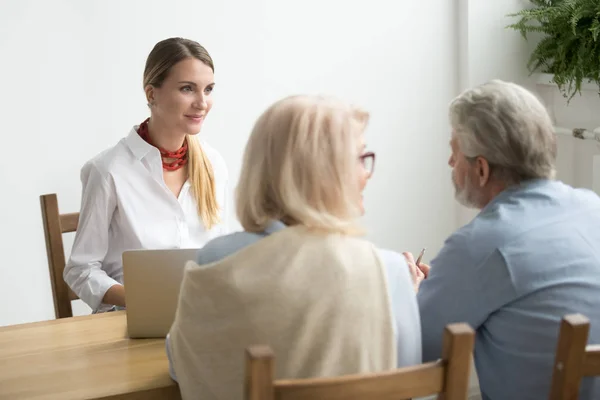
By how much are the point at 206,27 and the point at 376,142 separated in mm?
944

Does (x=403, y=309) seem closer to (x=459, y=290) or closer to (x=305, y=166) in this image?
(x=459, y=290)

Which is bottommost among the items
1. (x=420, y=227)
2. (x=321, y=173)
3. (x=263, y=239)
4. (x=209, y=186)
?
(x=420, y=227)

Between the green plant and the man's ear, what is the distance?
1.59 meters

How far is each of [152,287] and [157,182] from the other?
767 mm

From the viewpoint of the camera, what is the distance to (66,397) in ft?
5.20

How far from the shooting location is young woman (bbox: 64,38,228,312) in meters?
2.55

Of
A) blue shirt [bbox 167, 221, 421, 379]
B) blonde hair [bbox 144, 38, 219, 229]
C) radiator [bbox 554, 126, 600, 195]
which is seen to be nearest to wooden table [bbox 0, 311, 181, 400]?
blue shirt [bbox 167, 221, 421, 379]

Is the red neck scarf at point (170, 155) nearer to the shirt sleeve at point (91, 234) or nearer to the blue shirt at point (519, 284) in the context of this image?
the shirt sleeve at point (91, 234)

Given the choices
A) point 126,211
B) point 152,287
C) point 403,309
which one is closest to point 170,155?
point 126,211

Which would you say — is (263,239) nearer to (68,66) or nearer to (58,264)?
(58,264)

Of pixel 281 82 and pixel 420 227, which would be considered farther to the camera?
pixel 420 227

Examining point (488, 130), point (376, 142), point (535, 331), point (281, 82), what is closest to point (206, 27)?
point (281, 82)

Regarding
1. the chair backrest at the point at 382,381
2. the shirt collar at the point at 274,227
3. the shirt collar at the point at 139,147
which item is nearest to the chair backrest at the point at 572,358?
the chair backrest at the point at 382,381

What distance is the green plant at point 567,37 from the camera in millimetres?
3221
